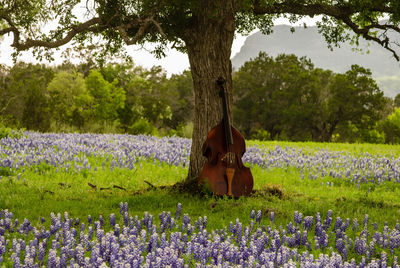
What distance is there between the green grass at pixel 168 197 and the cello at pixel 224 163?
236mm

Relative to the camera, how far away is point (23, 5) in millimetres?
9070

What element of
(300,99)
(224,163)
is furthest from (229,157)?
(300,99)

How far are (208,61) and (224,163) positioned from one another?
209cm

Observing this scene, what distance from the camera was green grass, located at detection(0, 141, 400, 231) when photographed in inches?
263

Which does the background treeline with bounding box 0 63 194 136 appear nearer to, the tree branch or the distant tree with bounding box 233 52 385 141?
the distant tree with bounding box 233 52 385 141

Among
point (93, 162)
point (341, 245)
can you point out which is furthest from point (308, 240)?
point (93, 162)

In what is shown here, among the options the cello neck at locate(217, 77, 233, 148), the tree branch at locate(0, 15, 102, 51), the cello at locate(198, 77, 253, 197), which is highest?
the tree branch at locate(0, 15, 102, 51)

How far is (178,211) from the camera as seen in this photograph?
628 centimetres

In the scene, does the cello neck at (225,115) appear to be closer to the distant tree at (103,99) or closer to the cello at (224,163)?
the cello at (224,163)

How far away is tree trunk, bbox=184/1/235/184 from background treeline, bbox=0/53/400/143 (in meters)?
19.9

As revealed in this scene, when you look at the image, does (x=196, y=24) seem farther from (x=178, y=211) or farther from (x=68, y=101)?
(x=68, y=101)

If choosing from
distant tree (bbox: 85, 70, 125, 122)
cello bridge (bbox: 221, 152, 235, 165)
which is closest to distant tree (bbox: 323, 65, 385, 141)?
distant tree (bbox: 85, 70, 125, 122)

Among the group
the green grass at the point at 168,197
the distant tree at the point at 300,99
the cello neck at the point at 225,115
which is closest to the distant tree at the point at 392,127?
the distant tree at the point at 300,99

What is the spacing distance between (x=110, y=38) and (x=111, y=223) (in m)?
5.12
